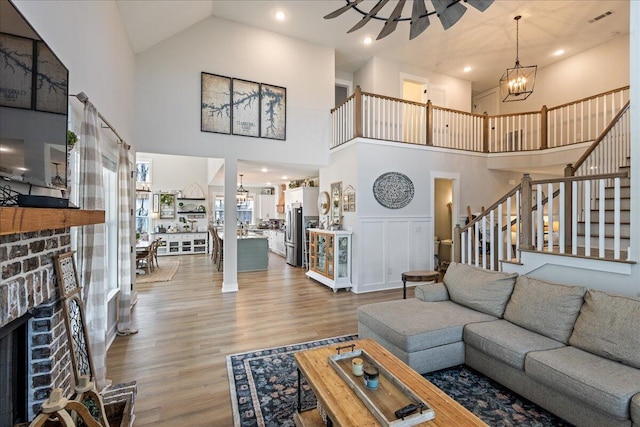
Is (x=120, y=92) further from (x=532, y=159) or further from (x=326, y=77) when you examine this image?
(x=532, y=159)

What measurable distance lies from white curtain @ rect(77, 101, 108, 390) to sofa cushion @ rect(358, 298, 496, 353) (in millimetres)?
2437

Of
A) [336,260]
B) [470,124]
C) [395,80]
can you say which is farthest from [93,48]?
[470,124]


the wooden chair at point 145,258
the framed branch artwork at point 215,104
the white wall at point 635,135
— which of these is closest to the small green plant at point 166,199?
the wooden chair at point 145,258

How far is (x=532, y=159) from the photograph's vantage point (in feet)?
A: 21.3

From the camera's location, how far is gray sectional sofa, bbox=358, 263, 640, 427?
1.86 m

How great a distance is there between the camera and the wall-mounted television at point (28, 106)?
4.04ft

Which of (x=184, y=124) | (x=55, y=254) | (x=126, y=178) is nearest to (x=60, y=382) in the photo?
(x=55, y=254)

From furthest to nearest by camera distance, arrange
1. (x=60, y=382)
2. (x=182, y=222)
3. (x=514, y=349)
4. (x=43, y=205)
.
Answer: (x=182, y=222) → (x=514, y=349) → (x=60, y=382) → (x=43, y=205)

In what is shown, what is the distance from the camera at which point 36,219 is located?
1201 mm

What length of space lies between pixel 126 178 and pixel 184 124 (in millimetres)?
1998

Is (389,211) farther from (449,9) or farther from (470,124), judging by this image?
(449,9)

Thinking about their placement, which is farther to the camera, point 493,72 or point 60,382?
point 493,72

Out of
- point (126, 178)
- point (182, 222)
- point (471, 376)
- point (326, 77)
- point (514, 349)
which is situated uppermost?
point (326, 77)

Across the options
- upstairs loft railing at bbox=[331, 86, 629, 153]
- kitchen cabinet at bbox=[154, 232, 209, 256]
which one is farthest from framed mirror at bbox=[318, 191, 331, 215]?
kitchen cabinet at bbox=[154, 232, 209, 256]
